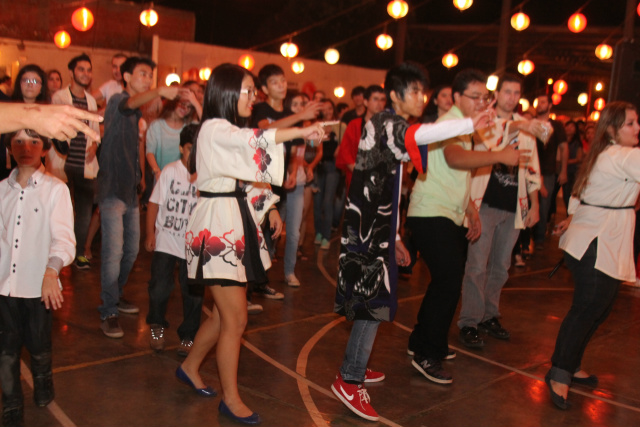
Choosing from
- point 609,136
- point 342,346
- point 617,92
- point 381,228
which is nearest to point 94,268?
point 342,346

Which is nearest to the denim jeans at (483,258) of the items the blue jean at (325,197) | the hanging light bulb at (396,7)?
the blue jean at (325,197)

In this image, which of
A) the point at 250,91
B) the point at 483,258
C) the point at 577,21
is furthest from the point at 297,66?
the point at 250,91

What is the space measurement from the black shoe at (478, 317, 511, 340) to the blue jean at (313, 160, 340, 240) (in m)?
3.87

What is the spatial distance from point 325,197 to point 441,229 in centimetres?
504

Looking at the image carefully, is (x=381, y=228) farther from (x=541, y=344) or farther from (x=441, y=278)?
(x=541, y=344)

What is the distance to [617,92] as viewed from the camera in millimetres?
9945

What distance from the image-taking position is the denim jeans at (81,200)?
7.04 metres

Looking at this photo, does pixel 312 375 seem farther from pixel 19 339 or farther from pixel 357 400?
pixel 19 339

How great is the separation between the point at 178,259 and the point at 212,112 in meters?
1.57

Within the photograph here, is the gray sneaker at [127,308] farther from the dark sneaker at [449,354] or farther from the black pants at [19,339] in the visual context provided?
the dark sneaker at [449,354]

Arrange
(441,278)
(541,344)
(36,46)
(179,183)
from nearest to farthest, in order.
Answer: (441,278), (179,183), (541,344), (36,46)

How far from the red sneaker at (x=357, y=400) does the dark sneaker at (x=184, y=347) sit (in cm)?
127

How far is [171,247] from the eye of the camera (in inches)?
Result: 188

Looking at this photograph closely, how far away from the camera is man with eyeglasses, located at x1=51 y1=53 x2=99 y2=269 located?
6821 millimetres
